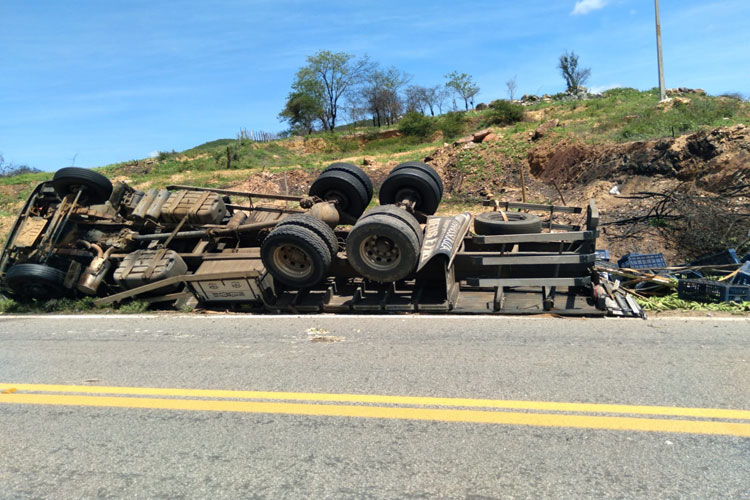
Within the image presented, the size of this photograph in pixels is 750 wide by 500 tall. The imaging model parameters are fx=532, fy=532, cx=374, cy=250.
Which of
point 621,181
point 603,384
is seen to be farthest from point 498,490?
point 621,181

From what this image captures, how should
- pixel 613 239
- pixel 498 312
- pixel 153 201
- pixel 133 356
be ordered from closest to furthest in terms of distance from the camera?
pixel 133 356 → pixel 498 312 → pixel 153 201 → pixel 613 239

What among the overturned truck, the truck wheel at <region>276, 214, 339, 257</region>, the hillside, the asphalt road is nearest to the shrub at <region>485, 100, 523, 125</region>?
the hillside

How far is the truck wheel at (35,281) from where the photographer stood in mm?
8570

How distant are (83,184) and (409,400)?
26.9ft

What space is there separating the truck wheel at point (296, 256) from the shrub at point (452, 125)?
31514 mm

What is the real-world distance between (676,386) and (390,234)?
369 centimetres

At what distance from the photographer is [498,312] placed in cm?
684

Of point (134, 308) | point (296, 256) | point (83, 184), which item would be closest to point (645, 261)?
point (296, 256)

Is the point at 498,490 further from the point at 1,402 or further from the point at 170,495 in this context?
the point at 1,402

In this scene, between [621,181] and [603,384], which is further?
[621,181]

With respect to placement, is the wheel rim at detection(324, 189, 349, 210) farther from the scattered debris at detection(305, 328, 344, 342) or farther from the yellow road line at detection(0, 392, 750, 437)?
the yellow road line at detection(0, 392, 750, 437)

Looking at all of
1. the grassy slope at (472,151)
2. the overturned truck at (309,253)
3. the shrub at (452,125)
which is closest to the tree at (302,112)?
the grassy slope at (472,151)

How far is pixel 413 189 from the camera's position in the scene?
30.9ft

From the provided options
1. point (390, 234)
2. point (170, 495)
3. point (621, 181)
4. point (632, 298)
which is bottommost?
point (170, 495)
